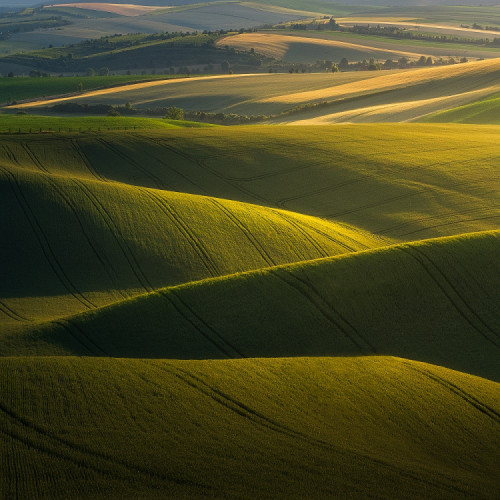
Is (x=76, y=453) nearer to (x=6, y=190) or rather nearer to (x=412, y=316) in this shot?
(x=412, y=316)

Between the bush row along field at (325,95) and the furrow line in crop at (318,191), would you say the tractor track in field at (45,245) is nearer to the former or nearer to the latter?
the furrow line in crop at (318,191)

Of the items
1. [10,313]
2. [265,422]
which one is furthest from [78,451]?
[10,313]

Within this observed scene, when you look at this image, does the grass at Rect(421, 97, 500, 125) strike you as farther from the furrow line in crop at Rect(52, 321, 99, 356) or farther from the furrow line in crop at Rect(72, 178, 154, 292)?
the furrow line in crop at Rect(52, 321, 99, 356)

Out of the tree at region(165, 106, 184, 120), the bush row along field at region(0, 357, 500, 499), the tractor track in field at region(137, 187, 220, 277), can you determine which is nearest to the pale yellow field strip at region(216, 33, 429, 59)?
the tree at region(165, 106, 184, 120)

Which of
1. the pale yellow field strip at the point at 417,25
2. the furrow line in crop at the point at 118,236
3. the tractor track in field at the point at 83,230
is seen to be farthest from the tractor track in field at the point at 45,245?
the pale yellow field strip at the point at 417,25

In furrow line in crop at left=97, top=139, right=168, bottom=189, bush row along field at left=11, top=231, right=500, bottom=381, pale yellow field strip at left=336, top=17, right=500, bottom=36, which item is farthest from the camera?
pale yellow field strip at left=336, top=17, right=500, bottom=36

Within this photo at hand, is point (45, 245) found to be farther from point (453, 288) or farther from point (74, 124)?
point (74, 124)
